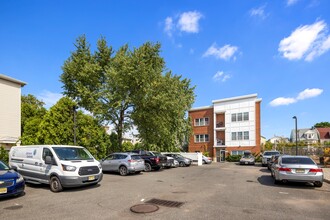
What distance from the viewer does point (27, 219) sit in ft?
21.4

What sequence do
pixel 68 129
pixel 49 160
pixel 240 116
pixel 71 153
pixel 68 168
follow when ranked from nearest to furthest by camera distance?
pixel 68 168
pixel 49 160
pixel 71 153
pixel 68 129
pixel 240 116

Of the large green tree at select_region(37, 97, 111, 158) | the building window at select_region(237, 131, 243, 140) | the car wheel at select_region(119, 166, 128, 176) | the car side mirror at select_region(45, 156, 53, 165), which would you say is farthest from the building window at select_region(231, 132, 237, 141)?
the car side mirror at select_region(45, 156, 53, 165)

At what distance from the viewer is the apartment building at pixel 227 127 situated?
42.1 m

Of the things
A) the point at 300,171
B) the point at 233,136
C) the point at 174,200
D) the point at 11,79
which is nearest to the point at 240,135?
the point at 233,136

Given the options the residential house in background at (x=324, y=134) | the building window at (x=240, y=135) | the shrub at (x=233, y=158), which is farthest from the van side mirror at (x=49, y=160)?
the residential house in background at (x=324, y=134)

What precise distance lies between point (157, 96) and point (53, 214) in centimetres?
1870

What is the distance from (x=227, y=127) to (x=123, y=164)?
31.3 m

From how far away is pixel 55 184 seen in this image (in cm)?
1047

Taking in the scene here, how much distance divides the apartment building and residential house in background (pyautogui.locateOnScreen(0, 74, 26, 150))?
31.2 metres

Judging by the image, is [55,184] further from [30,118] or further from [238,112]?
[238,112]

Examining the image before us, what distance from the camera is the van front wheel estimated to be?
10.3 meters

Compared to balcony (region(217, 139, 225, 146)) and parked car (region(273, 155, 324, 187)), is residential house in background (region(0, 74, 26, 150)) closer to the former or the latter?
parked car (region(273, 155, 324, 187))

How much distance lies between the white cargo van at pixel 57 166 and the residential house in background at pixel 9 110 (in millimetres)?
14253

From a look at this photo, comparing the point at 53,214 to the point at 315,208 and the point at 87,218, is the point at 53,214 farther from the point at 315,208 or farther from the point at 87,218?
the point at 315,208
